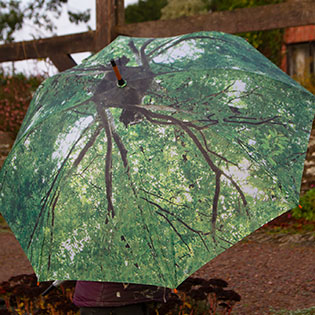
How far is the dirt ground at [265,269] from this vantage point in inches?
158

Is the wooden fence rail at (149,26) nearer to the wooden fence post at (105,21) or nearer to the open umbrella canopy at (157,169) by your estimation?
the wooden fence post at (105,21)

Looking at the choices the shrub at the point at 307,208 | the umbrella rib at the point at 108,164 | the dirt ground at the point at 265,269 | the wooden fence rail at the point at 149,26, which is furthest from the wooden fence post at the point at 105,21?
the umbrella rib at the point at 108,164

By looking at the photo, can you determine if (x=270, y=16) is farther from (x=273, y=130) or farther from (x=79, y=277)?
(x=79, y=277)

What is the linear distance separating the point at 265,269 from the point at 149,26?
3.07 m

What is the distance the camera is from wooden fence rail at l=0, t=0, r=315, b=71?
536 centimetres

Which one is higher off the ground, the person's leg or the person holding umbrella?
the person holding umbrella

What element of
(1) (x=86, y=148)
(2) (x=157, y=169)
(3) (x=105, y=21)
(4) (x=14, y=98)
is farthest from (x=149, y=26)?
(4) (x=14, y=98)

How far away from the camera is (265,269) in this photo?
488 centimetres

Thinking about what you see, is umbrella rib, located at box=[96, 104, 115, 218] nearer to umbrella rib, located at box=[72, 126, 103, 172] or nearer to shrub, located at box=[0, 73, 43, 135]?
umbrella rib, located at box=[72, 126, 103, 172]

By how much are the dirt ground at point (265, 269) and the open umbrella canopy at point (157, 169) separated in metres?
2.22

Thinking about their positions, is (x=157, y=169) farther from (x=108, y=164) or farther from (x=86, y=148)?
(x=86, y=148)

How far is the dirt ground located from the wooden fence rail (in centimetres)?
244

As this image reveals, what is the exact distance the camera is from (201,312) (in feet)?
11.0

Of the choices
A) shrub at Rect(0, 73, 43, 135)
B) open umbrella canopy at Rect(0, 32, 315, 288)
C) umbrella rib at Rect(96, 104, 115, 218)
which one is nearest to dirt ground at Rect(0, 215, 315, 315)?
open umbrella canopy at Rect(0, 32, 315, 288)
